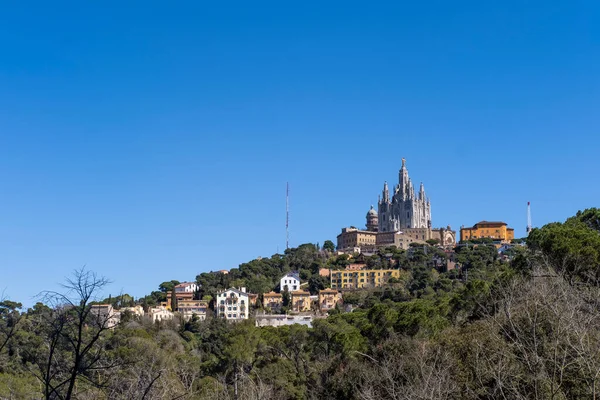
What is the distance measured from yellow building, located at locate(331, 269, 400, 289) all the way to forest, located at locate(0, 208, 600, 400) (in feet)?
139

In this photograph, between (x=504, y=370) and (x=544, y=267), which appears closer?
(x=504, y=370)

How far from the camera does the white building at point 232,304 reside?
91.4m

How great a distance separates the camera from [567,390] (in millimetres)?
17250

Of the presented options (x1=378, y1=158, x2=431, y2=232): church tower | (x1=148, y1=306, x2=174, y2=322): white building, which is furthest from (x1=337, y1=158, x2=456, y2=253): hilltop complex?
(x1=148, y1=306, x2=174, y2=322): white building

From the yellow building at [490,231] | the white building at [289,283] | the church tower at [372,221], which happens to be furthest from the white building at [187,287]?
the church tower at [372,221]

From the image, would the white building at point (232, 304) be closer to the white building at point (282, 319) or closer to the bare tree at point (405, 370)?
the white building at point (282, 319)

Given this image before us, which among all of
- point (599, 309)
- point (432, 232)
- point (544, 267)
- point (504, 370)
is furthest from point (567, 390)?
point (432, 232)

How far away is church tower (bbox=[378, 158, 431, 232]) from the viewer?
498 feet

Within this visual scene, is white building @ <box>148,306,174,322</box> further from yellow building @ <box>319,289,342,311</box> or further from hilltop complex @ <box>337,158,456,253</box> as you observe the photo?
hilltop complex @ <box>337,158,456,253</box>

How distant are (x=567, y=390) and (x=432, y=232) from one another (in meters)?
120

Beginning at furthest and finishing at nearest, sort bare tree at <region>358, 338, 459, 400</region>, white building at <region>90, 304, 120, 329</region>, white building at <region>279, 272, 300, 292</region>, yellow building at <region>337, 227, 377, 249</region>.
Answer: yellow building at <region>337, 227, 377, 249</region> < white building at <region>279, 272, 300, 292</region> < bare tree at <region>358, 338, 459, 400</region> < white building at <region>90, 304, 120, 329</region>

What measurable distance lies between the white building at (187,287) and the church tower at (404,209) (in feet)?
174

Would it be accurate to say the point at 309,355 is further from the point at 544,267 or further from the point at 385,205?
the point at 385,205

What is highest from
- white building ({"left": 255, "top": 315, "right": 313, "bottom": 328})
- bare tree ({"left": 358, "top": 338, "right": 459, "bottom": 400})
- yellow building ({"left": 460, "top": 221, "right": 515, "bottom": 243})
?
yellow building ({"left": 460, "top": 221, "right": 515, "bottom": 243})
